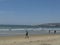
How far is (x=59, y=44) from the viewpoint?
611 inches
